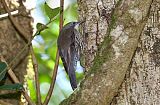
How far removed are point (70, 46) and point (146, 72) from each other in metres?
0.37

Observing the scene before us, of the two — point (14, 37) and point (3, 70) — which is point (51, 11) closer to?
point (3, 70)

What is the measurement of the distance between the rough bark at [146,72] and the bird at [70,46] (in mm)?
268

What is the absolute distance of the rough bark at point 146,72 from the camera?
4.60 feet

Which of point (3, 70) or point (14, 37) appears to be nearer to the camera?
point (3, 70)

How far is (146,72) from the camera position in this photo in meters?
1.42

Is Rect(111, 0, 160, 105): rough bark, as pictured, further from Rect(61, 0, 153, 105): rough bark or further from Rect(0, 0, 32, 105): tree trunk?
Rect(0, 0, 32, 105): tree trunk

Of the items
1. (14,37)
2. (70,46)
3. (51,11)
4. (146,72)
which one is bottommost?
(146,72)

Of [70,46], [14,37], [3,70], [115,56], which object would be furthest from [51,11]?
[14,37]

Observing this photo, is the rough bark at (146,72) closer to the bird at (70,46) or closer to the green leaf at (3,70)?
the bird at (70,46)

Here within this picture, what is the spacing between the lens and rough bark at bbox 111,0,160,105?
55.2 inches

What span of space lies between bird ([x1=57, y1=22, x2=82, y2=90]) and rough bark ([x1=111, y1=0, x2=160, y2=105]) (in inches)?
10.6

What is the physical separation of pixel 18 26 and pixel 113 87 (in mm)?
1401

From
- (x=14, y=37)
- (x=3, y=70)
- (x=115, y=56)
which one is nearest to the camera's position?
(x=115, y=56)

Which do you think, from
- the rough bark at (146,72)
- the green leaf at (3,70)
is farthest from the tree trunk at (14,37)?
the rough bark at (146,72)
